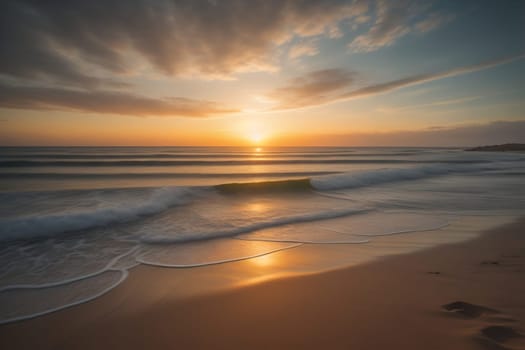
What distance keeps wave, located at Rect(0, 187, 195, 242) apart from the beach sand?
3.19 metres

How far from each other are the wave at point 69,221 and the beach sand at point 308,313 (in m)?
3.19

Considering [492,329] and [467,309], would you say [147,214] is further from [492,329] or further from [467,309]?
[492,329]

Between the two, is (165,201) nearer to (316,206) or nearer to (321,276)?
(316,206)

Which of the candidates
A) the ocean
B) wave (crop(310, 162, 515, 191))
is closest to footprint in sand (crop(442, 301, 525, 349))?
the ocean

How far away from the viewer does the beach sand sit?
1.90 m

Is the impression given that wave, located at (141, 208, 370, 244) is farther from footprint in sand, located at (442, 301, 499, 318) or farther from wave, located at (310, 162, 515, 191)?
wave, located at (310, 162, 515, 191)

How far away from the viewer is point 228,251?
13.0ft

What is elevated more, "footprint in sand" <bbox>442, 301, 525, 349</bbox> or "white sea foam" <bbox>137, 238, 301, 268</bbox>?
"footprint in sand" <bbox>442, 301, 525, 349</bbox>

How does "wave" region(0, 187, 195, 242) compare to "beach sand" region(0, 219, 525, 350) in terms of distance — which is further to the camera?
"wave" region(0, 187, 195, 242)

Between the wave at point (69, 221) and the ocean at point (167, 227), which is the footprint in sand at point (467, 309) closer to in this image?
the ocean at point (167, 227)

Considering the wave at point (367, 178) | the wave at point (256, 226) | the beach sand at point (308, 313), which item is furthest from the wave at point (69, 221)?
the wave at point (367, 178)

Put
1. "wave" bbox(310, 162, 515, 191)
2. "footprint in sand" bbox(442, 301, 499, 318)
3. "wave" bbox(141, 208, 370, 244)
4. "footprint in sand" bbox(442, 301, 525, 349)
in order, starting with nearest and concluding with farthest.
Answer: "footprint in sand" bbox(442, 301, 525, 349) → "footprint in sand" bbox(442, 301, 499, 318) → "wave" bbox(141, 208, 370, 244) → "wave" bbox(310, 162, 515, 191)

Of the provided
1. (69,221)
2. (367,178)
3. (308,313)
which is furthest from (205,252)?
(367,178)

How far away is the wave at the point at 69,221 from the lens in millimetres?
4781
